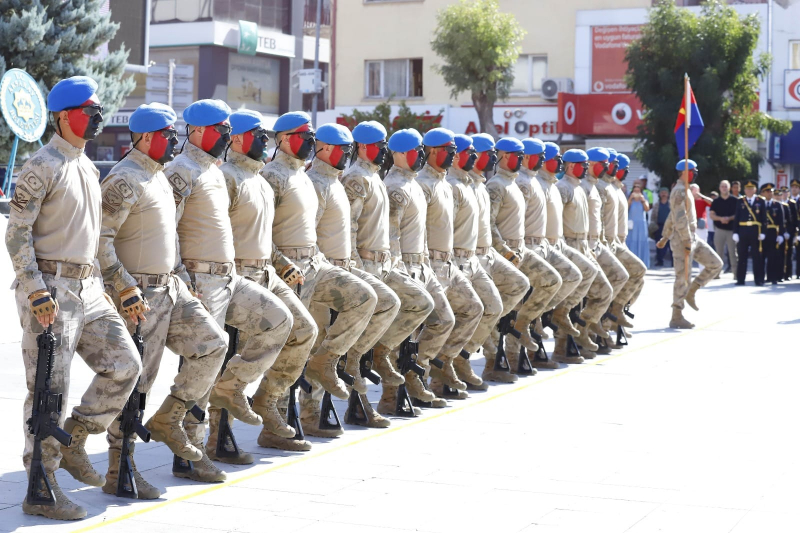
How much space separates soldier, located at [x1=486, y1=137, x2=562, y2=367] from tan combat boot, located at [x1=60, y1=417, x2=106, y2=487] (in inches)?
241

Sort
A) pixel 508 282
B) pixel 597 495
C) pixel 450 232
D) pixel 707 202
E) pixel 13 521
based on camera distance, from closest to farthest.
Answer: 1. pixel 13 521
2. pixel 597 495
3. pixel 450 232
4. pixel 508 282
5. pixel 707 202

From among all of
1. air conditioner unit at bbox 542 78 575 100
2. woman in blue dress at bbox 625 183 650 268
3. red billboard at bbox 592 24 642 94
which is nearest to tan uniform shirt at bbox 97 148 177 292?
woman in blue dress at bbox 625 183 650 268

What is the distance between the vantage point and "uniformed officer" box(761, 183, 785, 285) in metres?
25.9

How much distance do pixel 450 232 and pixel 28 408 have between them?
4926 millimetres

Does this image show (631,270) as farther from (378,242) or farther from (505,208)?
(378,242)

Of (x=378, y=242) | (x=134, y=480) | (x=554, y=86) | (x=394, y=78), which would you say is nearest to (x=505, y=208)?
(x=378, y=242)

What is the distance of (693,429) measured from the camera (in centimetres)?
960

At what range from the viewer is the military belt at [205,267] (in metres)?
7.86

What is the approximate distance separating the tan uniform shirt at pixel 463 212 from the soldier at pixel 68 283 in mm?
4806

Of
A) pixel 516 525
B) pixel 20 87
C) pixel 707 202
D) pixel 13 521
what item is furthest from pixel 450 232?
pixel 707 202

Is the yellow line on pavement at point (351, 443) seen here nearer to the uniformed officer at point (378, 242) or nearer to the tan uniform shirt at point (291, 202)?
the uniformed officer at point (378, 242)

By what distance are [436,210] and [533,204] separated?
7.66 feet

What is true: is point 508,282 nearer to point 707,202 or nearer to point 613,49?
point 707,202

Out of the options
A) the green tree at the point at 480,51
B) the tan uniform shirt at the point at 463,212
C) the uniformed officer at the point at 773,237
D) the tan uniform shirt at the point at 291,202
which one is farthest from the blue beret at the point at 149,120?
the green tree at the point at 480,51
